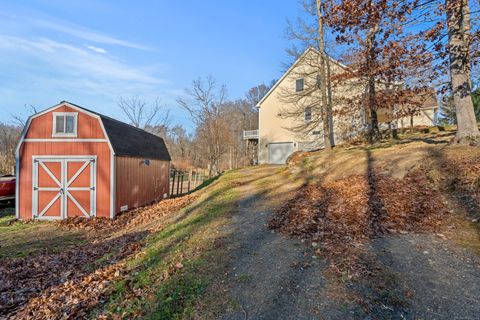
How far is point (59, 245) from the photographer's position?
8430mm

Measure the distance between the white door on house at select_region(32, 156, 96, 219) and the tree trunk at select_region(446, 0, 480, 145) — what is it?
42.5ft

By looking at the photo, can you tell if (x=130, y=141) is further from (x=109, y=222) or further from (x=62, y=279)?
(x=62, y=279)

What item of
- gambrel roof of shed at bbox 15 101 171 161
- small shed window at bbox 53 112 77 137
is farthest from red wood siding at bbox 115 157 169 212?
small shed window at bbox 53 112 77 137

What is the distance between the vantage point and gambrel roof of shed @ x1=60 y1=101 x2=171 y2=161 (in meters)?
12.7

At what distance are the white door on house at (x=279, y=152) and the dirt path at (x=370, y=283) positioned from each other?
2194cm

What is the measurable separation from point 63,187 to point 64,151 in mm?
1533

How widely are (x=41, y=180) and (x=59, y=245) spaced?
17.8 ft

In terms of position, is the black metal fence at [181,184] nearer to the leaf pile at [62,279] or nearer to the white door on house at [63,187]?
the white door on house at [63,187]

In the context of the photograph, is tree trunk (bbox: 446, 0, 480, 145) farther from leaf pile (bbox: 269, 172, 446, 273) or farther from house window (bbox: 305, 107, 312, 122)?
house window (bbox: 305, 107, 312, 122)

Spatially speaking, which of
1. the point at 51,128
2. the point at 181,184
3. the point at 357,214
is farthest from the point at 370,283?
the point at 181,184

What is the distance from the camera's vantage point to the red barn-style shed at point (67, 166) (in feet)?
40.5

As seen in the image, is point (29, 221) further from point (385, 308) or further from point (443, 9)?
point (443, 9)

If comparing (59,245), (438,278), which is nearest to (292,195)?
(438,278)

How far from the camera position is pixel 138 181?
14.6m
